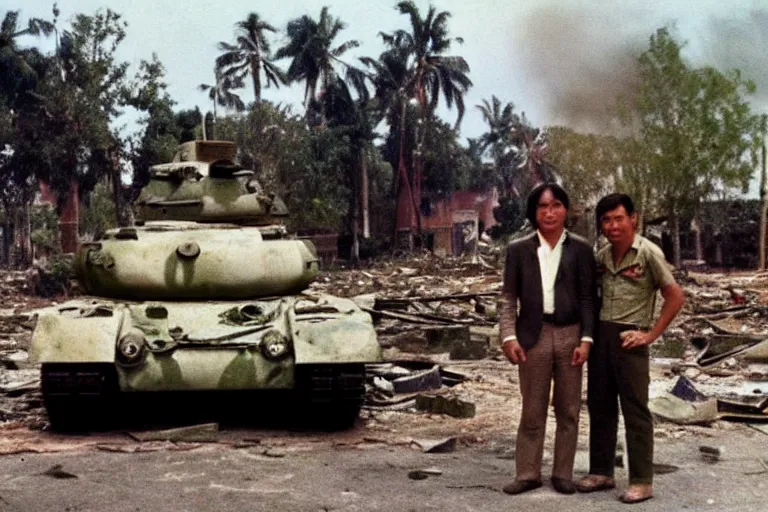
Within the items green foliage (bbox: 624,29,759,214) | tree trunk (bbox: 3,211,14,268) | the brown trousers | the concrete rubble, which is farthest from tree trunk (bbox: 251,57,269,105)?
the brown trousers

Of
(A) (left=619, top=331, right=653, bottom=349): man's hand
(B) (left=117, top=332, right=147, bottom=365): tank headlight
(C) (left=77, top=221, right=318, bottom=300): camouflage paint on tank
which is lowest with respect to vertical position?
(B) (left=117, top=332, right=147, bottom=365): tank headlight

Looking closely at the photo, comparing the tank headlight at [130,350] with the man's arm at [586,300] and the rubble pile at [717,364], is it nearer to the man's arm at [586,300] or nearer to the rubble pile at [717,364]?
the man's arm at [586,300]

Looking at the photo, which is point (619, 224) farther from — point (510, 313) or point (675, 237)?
point (675, 237)

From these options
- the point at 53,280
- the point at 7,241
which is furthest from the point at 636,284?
the point at 7,241

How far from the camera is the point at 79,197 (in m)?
39.1

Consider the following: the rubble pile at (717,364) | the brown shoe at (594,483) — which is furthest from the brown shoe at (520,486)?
the rubble pile at (717,364)

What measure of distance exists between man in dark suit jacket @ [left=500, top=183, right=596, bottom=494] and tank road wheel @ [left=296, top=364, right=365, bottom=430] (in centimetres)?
246

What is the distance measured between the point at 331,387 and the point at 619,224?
10.5ft

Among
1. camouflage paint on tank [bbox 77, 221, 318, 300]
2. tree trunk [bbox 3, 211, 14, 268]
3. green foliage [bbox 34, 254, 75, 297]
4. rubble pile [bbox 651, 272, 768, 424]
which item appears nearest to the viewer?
rubble pile [bbox 651, 272, 768, 424]

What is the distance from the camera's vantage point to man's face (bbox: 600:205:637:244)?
6.02 m

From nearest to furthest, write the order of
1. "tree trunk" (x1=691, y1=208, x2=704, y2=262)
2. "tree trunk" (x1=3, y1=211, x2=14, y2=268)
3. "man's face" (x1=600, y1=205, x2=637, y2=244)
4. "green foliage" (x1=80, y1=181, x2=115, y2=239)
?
"man's face" (x1=600, y1=205, x2=637, y2=244)
"tree trunk" (x1=691, y1=208, x2=704, y2=262)
"green foliage" (x1=80, y1=181, x2=115, y2=239)
"tree trunk" (x1=3, y1=211, x2=14, y2=268)

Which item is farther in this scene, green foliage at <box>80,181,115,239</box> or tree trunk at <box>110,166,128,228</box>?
green foliage at <box>80,181,115,239</box>

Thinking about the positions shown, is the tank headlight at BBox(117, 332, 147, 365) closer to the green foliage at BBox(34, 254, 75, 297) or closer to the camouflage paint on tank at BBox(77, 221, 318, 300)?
the camouflage paint on tank at BBox(77, 221, 318, 300)

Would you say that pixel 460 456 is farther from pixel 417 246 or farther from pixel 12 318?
pixel 417 246
